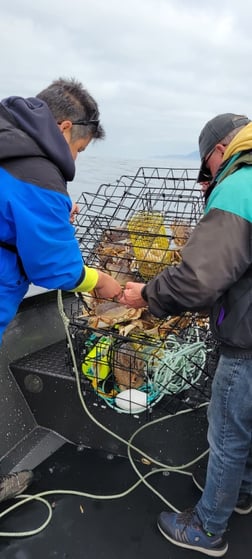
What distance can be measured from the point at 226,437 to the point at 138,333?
0.65m

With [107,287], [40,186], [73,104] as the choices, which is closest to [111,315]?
[107,287]

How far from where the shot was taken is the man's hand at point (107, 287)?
186 centimetres

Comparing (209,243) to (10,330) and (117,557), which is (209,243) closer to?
(117,557)

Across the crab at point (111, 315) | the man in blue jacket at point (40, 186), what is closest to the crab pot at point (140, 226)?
the crab at point (111, 315)

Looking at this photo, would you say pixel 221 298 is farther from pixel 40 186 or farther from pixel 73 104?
pixel 73 104

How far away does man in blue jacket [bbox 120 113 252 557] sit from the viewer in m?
1.34

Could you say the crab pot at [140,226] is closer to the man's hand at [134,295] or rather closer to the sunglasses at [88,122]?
the man's hand at [134,295]

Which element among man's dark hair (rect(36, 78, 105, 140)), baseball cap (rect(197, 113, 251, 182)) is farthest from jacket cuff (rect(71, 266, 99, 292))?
baseball cap (rect(197, 113, 251, 182))

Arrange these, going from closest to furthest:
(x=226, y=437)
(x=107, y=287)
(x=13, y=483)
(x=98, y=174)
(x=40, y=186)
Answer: (x=40, y=186), (x=226, y=437), (x=107, y=287), (x=13, y=483), (x=98, y=174)

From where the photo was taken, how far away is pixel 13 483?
2059 millimetres

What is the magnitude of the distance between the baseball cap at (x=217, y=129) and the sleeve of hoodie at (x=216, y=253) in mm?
372

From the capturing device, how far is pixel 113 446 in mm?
2318

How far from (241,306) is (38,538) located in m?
1.30

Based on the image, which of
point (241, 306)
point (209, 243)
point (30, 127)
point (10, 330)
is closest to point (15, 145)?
point (30, 127)
